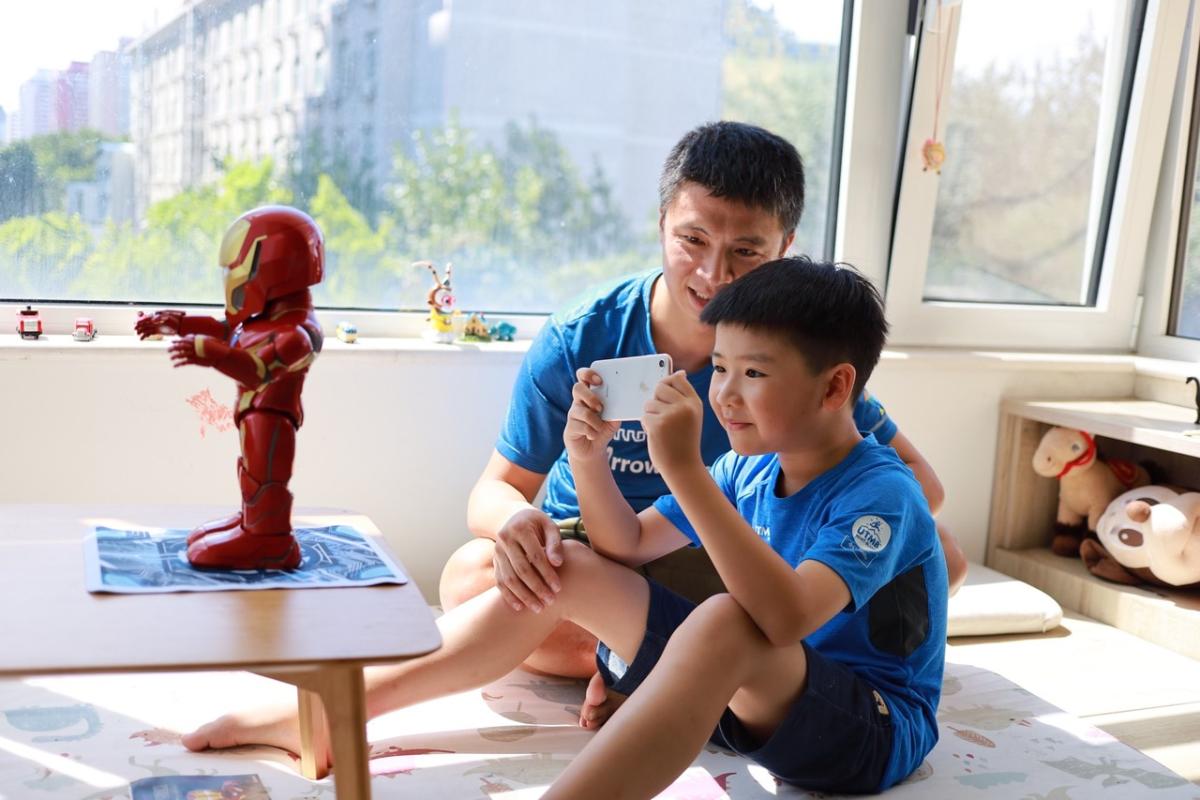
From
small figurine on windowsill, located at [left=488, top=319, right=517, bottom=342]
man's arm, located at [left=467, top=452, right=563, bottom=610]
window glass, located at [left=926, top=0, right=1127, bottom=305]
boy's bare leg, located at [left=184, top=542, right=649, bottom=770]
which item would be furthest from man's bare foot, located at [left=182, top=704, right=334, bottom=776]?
window glass, located at [left=926, top=0, right=1127, bottom=305]

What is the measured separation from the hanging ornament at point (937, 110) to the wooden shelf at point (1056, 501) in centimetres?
47

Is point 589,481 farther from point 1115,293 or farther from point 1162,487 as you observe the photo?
point 1115,293

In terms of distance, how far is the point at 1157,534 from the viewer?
1972 mm

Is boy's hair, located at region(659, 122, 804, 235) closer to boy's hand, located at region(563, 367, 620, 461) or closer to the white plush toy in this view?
boy's hand, located at region(563, 367, 620, 461)

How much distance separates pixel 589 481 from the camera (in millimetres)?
1282

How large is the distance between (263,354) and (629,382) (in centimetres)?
36

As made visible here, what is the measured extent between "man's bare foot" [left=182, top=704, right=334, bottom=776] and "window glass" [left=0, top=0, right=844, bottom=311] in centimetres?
79

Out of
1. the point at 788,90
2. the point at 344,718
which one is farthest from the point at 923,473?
the point at 344,718

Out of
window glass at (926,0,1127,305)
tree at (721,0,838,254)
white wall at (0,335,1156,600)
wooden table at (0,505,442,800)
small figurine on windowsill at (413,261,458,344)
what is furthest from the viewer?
window glass at (926,0,1127,305)

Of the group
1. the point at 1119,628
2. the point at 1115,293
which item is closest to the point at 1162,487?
the point at 1119,628

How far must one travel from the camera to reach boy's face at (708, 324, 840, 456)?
1170mm

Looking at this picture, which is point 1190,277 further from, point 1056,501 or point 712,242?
point 712,242

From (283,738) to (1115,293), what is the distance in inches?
73.8

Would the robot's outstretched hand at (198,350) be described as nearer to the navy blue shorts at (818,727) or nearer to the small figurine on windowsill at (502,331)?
the navy blue shorts at (818,727)
